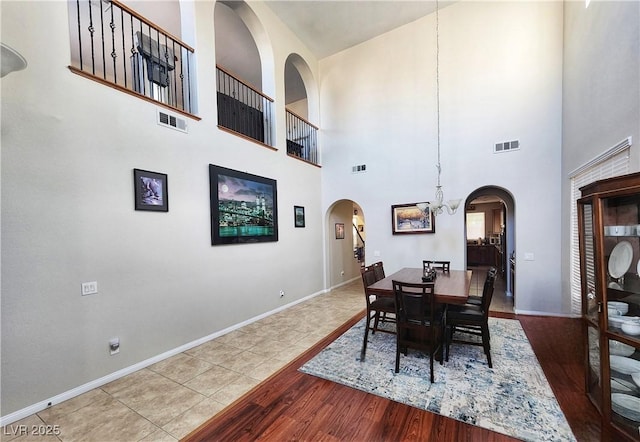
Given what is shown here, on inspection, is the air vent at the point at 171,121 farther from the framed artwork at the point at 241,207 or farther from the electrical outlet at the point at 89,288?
the electrical outlet at the point at 89,288

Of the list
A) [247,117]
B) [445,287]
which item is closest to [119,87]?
[247,117]

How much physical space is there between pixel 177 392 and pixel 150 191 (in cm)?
223

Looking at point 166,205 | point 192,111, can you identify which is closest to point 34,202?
point 166,205

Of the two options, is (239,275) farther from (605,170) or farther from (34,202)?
(605,170)

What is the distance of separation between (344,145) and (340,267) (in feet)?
10.9

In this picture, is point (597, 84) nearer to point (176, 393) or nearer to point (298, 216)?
point (298, 216)

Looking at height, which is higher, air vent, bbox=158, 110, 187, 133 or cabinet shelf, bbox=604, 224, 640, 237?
air vent, bbox=158, 110, 187, 133

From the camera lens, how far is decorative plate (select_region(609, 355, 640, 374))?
169 cm

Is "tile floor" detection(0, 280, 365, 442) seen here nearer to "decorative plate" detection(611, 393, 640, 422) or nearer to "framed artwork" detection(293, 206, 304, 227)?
"framed artwork" detection(293, 206, 304, 227)

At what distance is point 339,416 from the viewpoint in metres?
2.14

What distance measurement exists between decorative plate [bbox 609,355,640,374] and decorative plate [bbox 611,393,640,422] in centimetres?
16

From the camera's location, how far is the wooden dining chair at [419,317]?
102 inches

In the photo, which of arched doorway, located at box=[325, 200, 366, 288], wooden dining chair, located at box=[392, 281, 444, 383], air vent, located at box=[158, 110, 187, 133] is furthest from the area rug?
air vent, located at box=[158, 110, 187, 133]

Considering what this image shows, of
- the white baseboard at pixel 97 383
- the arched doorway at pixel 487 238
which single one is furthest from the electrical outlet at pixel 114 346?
the arched doorway at pixel 487 238
